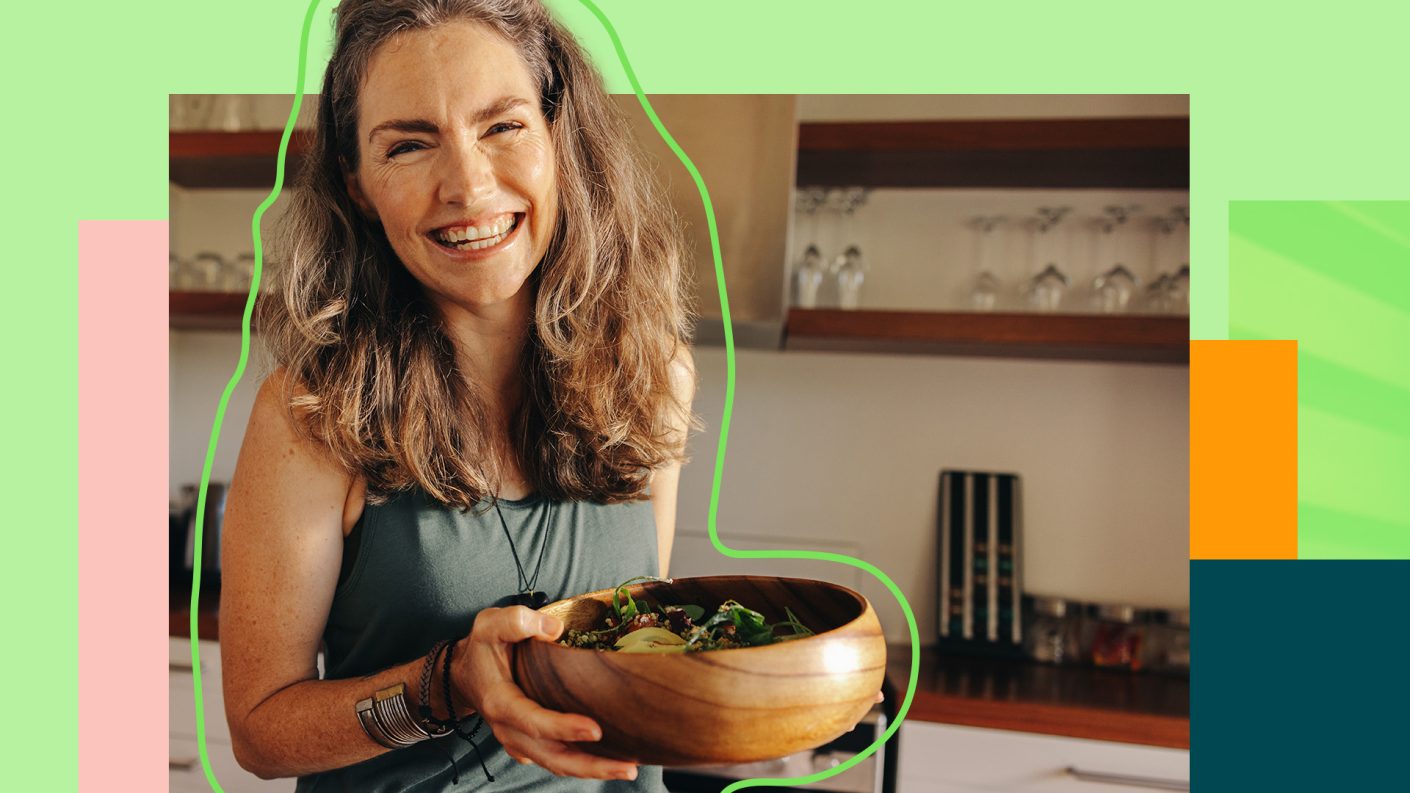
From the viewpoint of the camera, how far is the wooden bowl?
1.40 feet

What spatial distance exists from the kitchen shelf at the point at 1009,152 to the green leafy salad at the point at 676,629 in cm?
102

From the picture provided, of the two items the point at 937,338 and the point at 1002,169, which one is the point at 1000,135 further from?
the point at 937,338

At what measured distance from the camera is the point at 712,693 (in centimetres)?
43

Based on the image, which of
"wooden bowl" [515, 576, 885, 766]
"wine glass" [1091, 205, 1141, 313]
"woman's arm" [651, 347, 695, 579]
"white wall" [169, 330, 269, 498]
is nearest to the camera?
"wooden bowl" [515, 576, 885, 766]

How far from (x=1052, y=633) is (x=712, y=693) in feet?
4.09

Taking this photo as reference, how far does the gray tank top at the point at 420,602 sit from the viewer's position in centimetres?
58

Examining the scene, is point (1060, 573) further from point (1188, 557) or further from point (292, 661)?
point (292, 661)

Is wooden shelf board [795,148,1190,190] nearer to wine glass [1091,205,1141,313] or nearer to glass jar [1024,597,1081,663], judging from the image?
wine glass [1091,205,1141,313]

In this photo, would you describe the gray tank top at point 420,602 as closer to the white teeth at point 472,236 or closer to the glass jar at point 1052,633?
the white teeth at point 472,236
